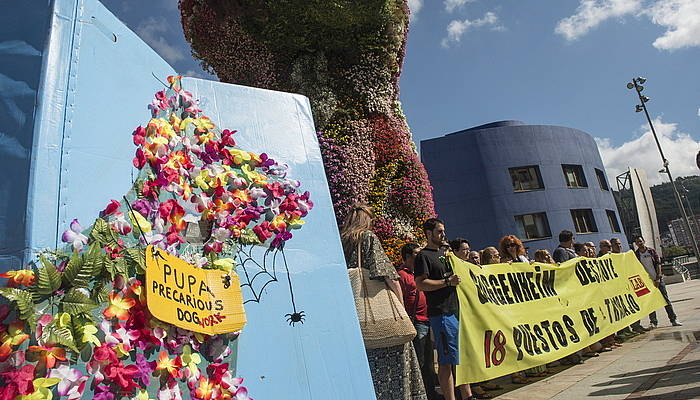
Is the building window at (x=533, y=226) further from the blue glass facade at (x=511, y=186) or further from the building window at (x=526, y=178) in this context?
the building window at (x=526, y=178)

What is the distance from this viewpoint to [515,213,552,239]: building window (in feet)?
91.0

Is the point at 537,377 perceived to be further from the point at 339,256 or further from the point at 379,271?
the point at 339,256

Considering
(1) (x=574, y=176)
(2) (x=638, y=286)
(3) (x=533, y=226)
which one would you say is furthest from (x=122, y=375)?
(1) (x=574, y=176)

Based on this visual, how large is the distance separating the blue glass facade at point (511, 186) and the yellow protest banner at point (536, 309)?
66.8ft

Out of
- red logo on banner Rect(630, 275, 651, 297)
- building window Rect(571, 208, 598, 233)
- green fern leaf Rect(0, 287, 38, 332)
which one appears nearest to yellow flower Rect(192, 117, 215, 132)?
green fern leaf Rect(0, 287, 38, 332)

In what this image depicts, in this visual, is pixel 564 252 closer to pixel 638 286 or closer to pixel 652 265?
pixel 638 286

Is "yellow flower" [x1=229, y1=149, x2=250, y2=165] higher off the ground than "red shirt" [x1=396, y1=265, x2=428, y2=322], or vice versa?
"yellow flower" [x1=229, y1=149, x2=250, y2=165]

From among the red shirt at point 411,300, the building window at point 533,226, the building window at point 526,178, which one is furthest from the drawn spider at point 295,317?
the building window at point 526,178

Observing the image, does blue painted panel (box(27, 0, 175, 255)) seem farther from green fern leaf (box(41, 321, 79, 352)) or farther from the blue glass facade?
the blue glass facade

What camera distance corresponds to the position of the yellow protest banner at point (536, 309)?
171 inches

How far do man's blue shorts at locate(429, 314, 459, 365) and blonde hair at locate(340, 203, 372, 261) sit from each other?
1.07 m

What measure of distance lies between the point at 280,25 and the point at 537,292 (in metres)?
6.44

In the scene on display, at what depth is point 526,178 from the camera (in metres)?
29.0

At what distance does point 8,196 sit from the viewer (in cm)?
169
